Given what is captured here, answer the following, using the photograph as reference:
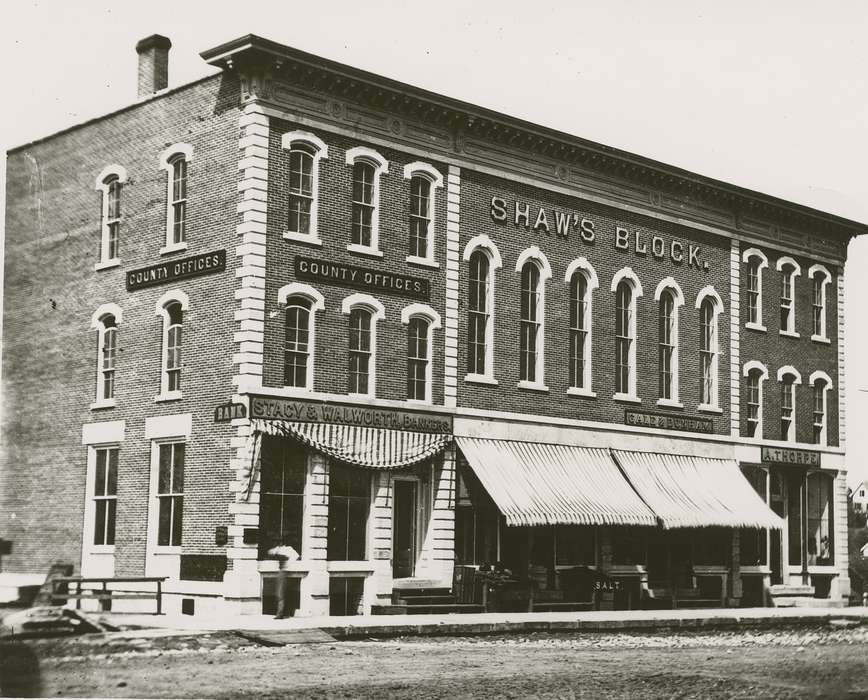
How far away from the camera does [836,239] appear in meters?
42.6

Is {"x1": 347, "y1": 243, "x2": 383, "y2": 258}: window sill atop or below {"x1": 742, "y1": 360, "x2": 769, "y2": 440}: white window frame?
atop

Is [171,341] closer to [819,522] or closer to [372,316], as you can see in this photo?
[372,316]

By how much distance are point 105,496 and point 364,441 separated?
605 centimetres

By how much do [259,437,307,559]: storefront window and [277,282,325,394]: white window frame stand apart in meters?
1.27

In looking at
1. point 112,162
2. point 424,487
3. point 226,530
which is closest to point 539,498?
point 424,487

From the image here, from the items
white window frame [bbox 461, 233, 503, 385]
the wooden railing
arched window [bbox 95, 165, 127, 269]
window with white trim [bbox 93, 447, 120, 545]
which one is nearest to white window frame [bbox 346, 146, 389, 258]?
white window frame [bbox 461, 233, 503, 385]

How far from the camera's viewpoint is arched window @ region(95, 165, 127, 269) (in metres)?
30.8

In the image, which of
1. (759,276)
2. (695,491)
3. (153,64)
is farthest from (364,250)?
(759,276)

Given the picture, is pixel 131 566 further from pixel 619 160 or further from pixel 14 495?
pixel 619 160

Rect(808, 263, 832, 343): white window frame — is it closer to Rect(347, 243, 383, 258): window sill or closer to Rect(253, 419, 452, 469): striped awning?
Rect(253, 419, 452, 469): striped awning

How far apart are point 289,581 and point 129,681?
11295mm

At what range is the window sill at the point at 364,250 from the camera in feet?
95.8

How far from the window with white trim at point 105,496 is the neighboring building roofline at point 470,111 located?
356 inches

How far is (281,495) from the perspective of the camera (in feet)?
90.4
